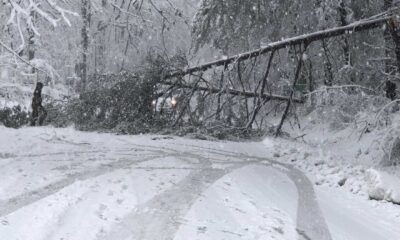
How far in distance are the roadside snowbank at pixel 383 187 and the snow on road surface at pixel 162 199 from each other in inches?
8.4

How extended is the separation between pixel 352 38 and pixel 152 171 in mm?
7901

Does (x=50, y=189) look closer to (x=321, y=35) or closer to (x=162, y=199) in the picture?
(x=162, y=199)

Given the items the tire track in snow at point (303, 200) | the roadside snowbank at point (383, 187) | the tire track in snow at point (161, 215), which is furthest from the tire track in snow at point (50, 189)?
the roadside snowbank at point (383, 187)

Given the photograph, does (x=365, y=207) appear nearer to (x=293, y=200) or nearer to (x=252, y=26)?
(x=293, y=200)

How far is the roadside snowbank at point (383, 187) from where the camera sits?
8.41m

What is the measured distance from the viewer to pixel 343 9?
15.3m

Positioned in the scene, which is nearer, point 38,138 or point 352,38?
point 38,138

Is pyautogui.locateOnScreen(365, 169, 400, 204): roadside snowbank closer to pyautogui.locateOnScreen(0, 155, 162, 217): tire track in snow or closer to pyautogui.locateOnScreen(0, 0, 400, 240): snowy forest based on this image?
pyautogui.locateOnScreen(0, 0, 400, 240): snowy forest

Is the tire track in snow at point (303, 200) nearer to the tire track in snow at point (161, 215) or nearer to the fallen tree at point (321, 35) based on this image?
the tire track in snow at point (161, 215)

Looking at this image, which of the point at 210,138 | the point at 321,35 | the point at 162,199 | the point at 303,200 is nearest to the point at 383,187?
the point at 303,200

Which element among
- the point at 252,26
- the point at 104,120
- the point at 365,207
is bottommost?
the point at 365,207

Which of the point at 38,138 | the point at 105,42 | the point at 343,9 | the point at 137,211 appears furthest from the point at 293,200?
the point at 105,42

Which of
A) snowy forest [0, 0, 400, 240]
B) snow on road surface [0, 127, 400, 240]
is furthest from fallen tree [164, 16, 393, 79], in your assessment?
snow on road surface [0, 127, 400, 240]

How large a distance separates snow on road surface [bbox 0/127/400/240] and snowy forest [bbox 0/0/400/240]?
0.03 meters
